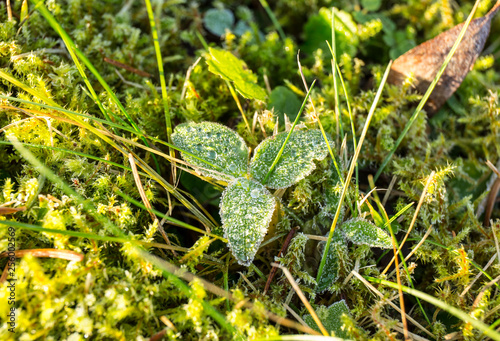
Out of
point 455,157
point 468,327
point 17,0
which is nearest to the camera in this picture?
point 468,327

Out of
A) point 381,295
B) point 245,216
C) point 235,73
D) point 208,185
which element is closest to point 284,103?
point 235,73

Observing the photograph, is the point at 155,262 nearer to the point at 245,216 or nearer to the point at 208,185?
the point at 245,216

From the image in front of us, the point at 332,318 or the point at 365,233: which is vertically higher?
the point at 365,233

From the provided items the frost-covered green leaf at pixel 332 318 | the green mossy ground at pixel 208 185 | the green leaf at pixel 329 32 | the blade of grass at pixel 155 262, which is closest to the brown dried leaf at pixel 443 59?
Answer: the green mossy ground at pixel 208 185

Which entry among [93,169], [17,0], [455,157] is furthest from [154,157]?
[455,157]

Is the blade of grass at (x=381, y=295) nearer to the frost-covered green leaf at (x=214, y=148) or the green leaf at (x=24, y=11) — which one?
the frost-covered green leaf at (x=214, y=148)

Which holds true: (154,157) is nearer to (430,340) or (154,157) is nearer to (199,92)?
(199,92)
